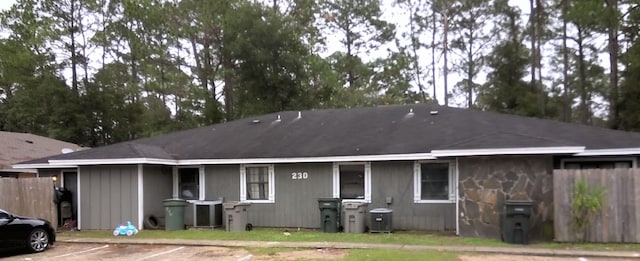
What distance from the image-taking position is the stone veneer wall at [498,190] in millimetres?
13367

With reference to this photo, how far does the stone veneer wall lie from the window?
8.73 m

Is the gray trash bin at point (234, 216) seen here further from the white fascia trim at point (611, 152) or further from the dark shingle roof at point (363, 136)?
the white fascia trim at point (611, 152)

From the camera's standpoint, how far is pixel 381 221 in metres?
15.5

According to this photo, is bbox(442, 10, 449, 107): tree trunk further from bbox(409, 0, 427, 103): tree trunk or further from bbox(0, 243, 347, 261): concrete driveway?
bbox(0, 243, 347, 261): concrete driveway

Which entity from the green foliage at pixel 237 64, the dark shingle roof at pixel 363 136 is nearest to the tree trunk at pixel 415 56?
the green foliage at pixel 237 64

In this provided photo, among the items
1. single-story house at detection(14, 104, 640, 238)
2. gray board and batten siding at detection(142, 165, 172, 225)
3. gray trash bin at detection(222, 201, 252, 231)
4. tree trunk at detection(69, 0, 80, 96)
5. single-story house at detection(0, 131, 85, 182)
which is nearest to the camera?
single-story house at detection(14, 104, 640, 238)

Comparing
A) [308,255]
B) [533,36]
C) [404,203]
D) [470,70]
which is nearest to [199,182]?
[404,203]

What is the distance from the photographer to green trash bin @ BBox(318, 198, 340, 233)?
15.9 metres

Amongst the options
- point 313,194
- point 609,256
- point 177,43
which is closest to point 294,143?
point 313,194

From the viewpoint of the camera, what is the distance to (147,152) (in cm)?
1750

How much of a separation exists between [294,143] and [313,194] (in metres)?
2.00

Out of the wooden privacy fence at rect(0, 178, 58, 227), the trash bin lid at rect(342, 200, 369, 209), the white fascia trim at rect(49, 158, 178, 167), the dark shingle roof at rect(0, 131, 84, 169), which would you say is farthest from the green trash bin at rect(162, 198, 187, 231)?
the dark shingle roof at rect(0, 131, 84, 169)

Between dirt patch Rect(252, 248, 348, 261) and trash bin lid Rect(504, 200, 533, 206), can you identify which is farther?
trash bin lid Rect(504, 200, 533, 206)

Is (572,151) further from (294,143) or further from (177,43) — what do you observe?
(177,43)
